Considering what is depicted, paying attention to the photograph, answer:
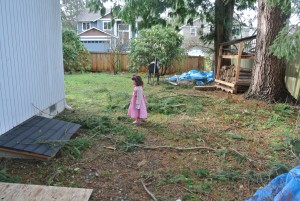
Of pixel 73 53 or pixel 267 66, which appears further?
pixel 73 53

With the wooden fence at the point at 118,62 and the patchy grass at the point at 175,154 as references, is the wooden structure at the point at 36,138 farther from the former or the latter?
the wooden fence at the point at 118,62

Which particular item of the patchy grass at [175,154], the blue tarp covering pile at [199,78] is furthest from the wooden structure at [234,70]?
the patchy grass at [175,154]

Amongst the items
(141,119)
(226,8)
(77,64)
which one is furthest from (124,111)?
(77,64)

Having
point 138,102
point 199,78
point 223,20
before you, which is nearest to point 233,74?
point 223,20

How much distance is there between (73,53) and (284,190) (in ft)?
49.9

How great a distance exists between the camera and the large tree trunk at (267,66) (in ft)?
23.4

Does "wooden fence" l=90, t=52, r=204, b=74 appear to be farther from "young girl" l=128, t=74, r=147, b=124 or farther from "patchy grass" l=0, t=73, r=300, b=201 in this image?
"young girl" l=128, t=74, r=147, b=124

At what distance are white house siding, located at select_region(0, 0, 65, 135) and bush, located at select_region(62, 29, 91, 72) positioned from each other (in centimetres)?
934

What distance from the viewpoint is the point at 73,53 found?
51.2 feet

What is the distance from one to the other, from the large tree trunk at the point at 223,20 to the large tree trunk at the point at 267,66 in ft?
10.0

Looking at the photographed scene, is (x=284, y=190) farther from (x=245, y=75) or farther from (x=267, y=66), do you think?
(x=245, y=75)

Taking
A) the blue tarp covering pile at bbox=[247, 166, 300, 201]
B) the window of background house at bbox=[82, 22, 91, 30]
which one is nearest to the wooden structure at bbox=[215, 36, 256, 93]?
the blue tarp covering pile at bbox=[247, 166, 300, 201]

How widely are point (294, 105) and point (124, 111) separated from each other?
467 centimetres

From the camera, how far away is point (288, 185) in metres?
1.92
